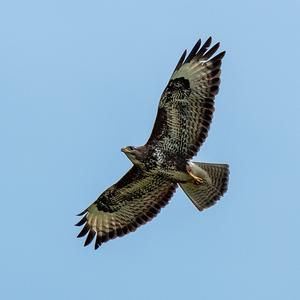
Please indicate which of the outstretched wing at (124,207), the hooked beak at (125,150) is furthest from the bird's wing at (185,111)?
the outstretched wing at (124,207)

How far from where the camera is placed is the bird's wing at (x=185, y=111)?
19.9 metres

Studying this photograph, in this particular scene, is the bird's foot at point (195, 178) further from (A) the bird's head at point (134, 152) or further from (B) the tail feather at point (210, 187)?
(A) the bird's head at point (134, 152)

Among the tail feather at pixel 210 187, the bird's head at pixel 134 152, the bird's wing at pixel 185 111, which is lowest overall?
the tail feather at pixel 210 187

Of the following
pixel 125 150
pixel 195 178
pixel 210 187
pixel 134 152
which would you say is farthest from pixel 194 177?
pixel 125 150

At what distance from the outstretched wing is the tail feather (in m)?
0.45

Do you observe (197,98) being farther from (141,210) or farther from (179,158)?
(141,210)

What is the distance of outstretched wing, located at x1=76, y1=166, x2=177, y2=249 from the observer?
68.0ft

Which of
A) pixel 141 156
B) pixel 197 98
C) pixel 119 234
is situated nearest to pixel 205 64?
pixel 197 98

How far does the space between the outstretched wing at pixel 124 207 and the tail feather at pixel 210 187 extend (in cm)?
45

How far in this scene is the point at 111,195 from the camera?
2097 centimetres

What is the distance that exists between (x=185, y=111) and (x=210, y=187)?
1.53 meters

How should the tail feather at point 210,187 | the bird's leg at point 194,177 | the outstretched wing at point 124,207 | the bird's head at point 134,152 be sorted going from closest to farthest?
the bird's head at point 134,152, the bird's leg at point 194,177, the tail feather at point 210,187, the outstretched wing at point 124,207

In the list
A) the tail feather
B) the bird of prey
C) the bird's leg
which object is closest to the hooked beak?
the bird of prey

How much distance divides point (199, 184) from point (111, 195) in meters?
1.83
